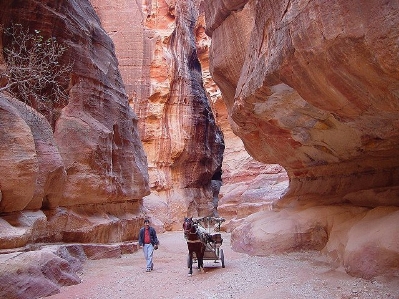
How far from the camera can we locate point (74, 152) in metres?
12.6

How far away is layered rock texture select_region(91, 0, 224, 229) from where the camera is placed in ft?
96.1

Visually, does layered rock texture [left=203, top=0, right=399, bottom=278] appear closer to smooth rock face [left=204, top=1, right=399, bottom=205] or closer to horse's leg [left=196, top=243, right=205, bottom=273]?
smooth rock face [left=204, top=1, right=399, bottom=205]

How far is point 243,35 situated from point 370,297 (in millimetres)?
8135

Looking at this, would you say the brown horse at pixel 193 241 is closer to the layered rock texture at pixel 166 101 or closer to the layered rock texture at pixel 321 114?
the layered rock texture at pixel 321 114

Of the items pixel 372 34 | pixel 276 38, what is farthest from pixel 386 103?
pixel 276 38

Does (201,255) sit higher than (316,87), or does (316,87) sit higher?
(316,87)

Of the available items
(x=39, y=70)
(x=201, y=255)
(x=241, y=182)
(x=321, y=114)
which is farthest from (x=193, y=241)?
(x=241, y=182)

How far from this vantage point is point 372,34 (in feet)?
16.5

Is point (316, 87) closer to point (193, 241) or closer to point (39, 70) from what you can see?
point (193, 241)

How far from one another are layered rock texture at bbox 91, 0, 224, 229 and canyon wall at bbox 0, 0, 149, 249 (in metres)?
11.0

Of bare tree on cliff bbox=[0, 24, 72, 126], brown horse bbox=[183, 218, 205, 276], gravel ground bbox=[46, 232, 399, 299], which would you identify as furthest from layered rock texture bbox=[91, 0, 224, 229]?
brown horse bbox=[183, 218, 205, 276]

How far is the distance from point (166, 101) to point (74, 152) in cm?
1788

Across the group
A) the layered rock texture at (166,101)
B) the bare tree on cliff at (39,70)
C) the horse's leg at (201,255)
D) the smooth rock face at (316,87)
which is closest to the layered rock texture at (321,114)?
the smooth rock face at (316,87)

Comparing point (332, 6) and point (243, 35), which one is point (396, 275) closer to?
point (332, 6)
